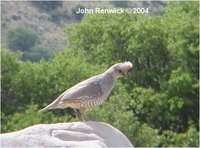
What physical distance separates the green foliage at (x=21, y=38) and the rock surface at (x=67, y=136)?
1583 inches

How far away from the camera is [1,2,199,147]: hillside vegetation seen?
31.0 m

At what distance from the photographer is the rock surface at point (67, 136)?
12.6 meters

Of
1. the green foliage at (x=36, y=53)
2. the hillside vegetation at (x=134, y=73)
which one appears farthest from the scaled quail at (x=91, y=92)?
the green foliage at (x=36, y=53)

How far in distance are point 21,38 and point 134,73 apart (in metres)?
21.8

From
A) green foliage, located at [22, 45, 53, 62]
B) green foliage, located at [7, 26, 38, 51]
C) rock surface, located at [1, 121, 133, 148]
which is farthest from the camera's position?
green foliage, located at [7, 26, 38, 51]

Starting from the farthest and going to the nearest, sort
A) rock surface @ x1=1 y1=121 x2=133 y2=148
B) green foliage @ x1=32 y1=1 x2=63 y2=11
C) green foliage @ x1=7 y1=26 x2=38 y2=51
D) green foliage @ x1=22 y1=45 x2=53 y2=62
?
green foliage @ x1=32 y1=1 x2=63 y2=11, green foliage @ x1=7 y1=26 x2=38 y2=51, green foliage @ x1=22 y1=45 x2=53 y2=62, rock surface @ x1=1 y1=121 x2=133 y2=148

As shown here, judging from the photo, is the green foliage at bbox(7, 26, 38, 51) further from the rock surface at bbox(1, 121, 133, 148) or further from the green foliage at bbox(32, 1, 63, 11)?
the rock surface at bbox(1, 121, 133, 148)

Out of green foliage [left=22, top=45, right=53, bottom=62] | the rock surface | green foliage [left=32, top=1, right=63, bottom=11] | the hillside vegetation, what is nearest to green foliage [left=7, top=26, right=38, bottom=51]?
green foliage [left=22, top=45, right=53, bottom=62]

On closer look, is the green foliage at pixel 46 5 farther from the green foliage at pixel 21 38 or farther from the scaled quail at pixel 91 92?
the scaled quail at pixel 91 92

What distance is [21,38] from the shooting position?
57.2m

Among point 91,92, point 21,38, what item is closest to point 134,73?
point 21,38

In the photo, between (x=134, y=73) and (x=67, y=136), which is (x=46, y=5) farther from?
(x=67, y=136)

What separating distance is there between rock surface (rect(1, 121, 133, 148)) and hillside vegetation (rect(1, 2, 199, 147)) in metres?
15.4

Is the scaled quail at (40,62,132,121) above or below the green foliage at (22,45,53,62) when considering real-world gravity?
below
